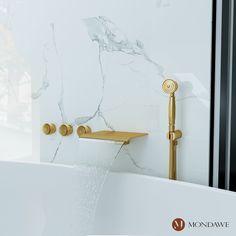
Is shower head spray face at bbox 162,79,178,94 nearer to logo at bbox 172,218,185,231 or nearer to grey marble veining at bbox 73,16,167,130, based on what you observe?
grey marble veining at bbox 73,16,167,130

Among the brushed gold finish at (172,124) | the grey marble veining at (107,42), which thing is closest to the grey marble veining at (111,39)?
the grey marble veining at (107,42)

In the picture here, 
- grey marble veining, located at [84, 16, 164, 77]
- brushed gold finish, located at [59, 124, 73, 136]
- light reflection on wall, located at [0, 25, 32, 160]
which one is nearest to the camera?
grey marble veining, located at [84, 16, 164, 77]

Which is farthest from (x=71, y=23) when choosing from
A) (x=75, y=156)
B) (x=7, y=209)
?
(x=7, y=209)

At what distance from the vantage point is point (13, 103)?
6.86 feet

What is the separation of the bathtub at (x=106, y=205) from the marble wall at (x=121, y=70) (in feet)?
0.55

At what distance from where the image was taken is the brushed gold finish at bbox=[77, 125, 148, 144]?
4.68ft

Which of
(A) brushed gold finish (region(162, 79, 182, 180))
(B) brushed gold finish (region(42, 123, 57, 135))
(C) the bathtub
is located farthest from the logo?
(B) brushed gold finish (region(42, 123, 57, 135))

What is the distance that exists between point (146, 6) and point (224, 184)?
785mm

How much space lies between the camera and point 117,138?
56.4 inches

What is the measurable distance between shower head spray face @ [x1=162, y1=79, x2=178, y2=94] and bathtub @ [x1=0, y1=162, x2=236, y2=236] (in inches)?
13.5

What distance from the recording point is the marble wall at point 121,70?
144cm

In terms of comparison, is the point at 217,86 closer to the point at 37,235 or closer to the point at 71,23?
the point at 71,23

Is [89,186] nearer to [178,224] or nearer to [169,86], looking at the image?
[178,224]

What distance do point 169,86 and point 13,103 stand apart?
105 centimetres
